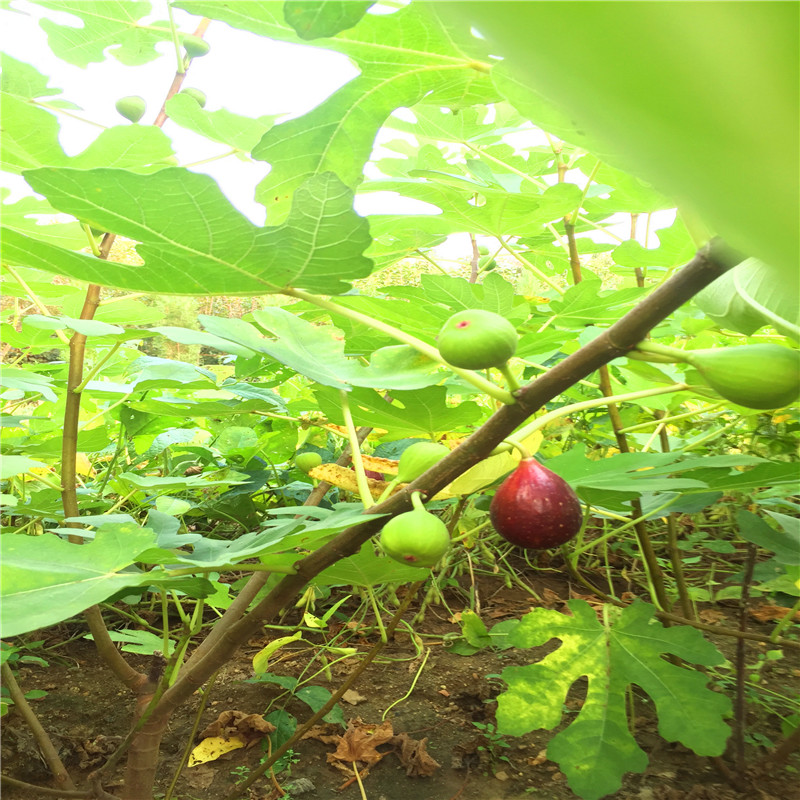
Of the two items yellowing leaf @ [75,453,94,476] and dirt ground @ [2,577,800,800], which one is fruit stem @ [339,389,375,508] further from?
yellowing leaf @ [75,453,94,476]

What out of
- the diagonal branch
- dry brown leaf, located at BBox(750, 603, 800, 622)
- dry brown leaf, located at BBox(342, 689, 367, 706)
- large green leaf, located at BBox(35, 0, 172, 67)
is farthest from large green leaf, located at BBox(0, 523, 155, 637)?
dry brown leaf, located at BBox(750, 603, 800, 622)

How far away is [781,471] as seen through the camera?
66cm

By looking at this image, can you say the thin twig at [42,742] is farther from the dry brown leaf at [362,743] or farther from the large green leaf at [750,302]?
the large green leaf at [750,302]

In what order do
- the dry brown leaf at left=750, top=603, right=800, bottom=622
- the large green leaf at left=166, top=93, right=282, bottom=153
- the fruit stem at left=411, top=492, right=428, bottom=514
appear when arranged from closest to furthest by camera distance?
the fruit stem at left=411, top=492, right=428, bottom=514 → the large green leaf at left=166, top=93, right=282, bottom=153 → the dry brown leaf at left=750, top=603, right=800, bottom=622

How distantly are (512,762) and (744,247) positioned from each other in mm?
1048

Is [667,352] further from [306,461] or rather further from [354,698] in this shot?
[354,698]

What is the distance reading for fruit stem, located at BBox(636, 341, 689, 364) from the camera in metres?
0.41

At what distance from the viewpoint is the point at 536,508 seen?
54cm

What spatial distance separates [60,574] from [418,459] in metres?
0.32

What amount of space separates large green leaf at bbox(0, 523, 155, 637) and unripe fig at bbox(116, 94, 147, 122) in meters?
0.68

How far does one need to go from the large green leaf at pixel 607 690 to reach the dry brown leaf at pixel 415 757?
0.26 metres

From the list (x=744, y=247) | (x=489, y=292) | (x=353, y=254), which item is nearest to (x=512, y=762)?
(x=489, y=292)

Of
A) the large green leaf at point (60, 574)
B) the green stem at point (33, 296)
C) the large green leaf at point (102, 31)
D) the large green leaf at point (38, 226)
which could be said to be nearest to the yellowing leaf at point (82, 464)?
the green stem at point (33, 296)

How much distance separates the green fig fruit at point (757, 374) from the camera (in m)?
0.40
